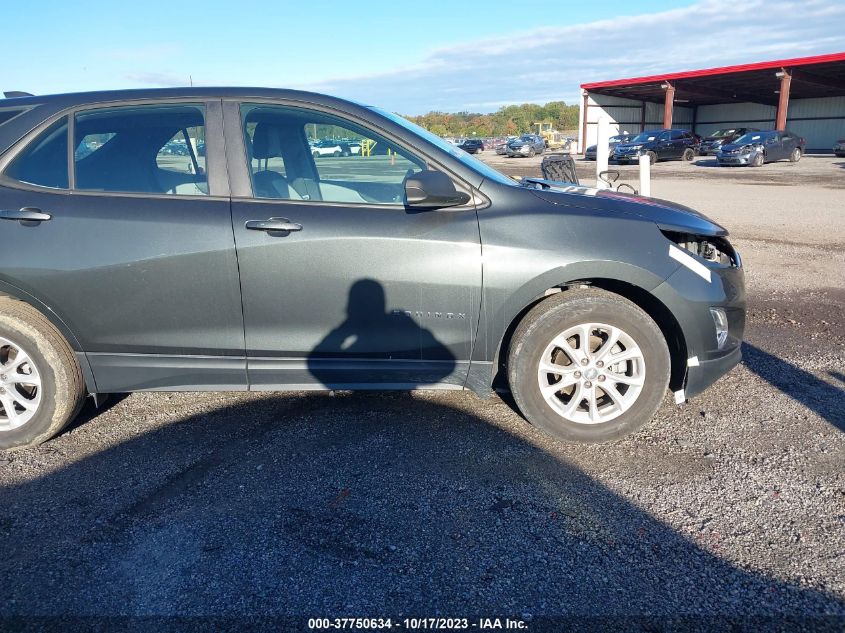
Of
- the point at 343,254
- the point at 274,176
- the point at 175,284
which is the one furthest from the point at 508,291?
the point at 175,284

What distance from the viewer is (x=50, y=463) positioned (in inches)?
143

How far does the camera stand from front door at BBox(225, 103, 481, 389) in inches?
139

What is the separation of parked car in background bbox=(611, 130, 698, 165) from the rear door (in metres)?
34.0

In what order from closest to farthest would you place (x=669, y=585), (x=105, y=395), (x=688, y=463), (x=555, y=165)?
1. (x=669, y=585)
2. (x=688, y=463)
3. (x=105, y=395)
4. (x=555, y=165)

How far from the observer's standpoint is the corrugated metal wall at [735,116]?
44219 mm

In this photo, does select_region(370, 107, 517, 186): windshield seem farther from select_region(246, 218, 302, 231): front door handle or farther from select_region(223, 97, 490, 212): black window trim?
select_region(246, 218, 302, 231): front door handle

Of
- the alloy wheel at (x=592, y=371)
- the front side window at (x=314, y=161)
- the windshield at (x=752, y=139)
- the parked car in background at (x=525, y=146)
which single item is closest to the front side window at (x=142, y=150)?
the front side window at (x=314, y=161)

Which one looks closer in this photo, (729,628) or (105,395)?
(729,628)

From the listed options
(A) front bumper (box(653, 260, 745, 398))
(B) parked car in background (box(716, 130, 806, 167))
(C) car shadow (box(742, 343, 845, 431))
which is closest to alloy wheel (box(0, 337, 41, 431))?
(A) front bumper (box(653, 260, 745, 398))

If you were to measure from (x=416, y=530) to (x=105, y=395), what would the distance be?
90.2 inches

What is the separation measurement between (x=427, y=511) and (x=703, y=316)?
6.04ft

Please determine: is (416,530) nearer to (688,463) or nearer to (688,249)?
(688,463)

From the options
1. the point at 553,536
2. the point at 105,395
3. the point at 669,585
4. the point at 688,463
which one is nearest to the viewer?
the point at 669,585

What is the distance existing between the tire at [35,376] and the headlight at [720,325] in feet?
11.7
